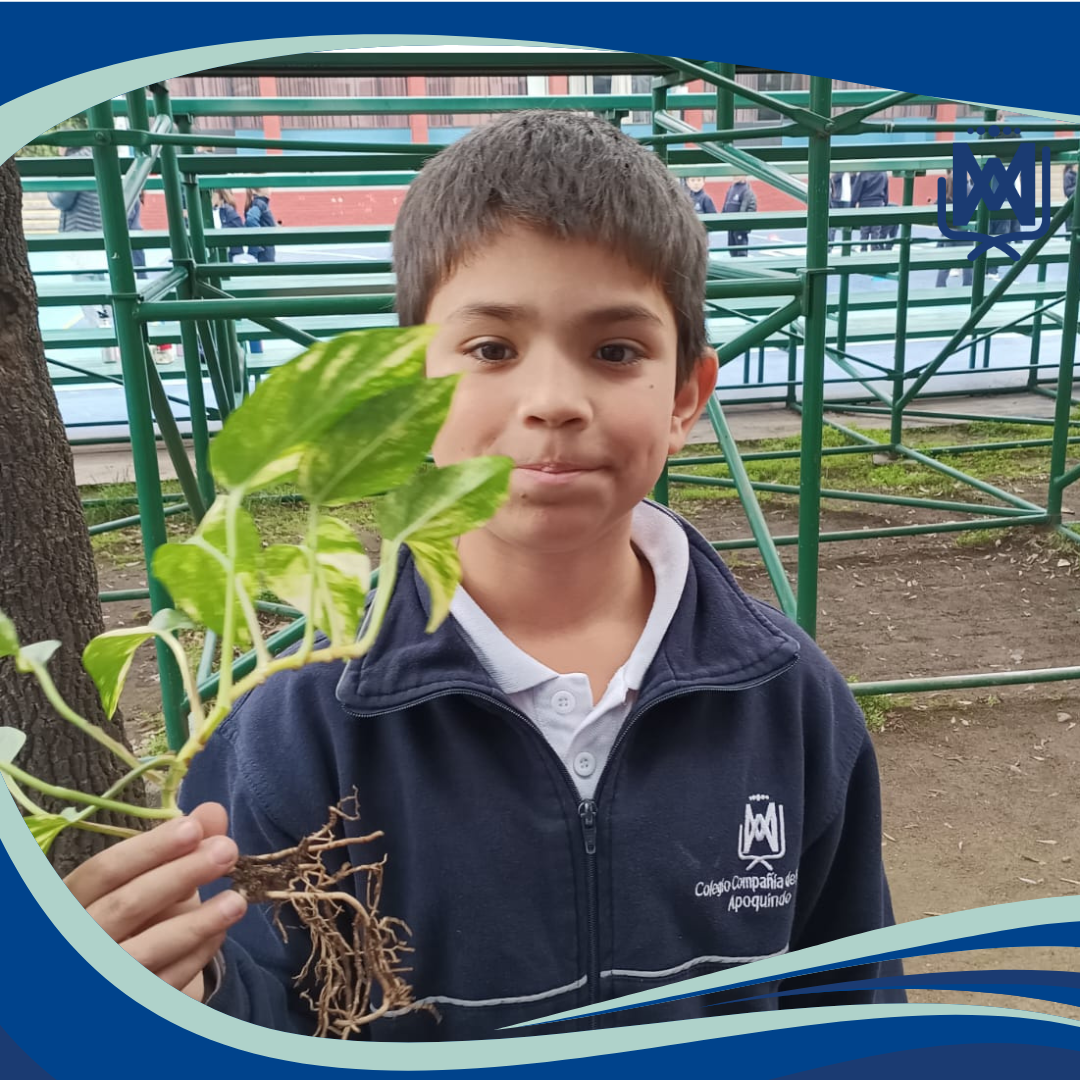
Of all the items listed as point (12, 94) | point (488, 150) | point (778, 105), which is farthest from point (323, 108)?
point (12, 94)

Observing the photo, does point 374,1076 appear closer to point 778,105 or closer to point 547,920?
point 547,920

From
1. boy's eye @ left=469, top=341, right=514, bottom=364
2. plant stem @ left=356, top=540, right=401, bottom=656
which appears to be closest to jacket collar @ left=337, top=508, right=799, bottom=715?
boy's eye @ left=469, top=341, right=514, bottom=364

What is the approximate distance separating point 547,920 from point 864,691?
1.94 meters

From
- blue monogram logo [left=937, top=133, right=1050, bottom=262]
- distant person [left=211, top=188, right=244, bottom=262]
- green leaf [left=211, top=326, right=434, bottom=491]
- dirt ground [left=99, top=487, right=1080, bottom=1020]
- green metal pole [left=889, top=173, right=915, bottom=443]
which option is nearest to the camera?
green leaf [left=211, top=326, right=434, bottom=491]

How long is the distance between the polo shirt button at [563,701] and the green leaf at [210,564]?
404 millimetres

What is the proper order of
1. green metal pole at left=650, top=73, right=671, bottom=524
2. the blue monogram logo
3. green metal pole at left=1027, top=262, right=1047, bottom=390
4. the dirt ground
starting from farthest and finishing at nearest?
green metal pole at left=1027, top=262, right=1047, bottom=390 < green metal pole at left=650, top=73, right=671, bottom=524 < the dirt ground < the blue monogram logo

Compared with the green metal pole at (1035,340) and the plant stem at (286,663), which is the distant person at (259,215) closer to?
the green metal pole at (1035,340)

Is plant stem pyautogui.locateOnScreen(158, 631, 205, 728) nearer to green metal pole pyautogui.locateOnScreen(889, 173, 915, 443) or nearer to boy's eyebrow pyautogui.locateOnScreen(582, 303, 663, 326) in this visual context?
boy's eyebrow pyautogui.locateOnScreen(582, 303, 663, 326)

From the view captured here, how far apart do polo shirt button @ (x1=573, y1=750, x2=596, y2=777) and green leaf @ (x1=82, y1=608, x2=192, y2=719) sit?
393 mm

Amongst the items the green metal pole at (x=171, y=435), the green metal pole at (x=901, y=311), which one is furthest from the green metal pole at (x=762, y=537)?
the green metal pole at (x=901, y=311)

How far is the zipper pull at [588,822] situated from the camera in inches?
26.7

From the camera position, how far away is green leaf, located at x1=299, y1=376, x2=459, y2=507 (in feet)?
0.90

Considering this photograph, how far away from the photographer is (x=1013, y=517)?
377cm

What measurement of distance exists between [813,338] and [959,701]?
1.47 metres
